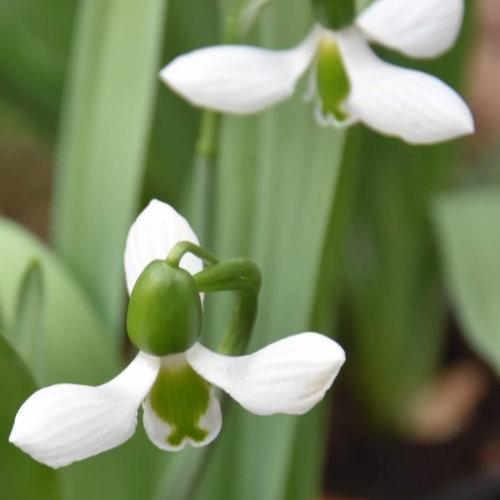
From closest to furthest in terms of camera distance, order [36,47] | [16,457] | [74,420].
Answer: [74,420] → [16,457] → [36,47]

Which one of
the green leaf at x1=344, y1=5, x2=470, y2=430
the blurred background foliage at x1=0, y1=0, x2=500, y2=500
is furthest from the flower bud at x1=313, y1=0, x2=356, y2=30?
the green leaf at x1=344, y1=5, x2=470, y2=430

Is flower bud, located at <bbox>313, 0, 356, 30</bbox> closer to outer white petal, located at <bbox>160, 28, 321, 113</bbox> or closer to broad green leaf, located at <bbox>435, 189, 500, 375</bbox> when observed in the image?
outer white petal, located at <bbox>160, 28, 321, 113</bbox>

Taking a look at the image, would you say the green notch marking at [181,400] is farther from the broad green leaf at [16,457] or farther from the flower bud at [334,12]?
the flower bud at [334,12]

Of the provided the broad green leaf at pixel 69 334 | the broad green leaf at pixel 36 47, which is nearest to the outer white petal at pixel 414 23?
the broad green leaf at pixel 69 334

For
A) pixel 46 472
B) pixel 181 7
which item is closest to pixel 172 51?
pixel 181 7

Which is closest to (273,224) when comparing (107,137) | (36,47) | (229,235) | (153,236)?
(229,235)

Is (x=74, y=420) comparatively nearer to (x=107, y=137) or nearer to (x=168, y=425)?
(x=168, y=425)

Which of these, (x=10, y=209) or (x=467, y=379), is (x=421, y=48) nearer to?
(x=467, y=379)
